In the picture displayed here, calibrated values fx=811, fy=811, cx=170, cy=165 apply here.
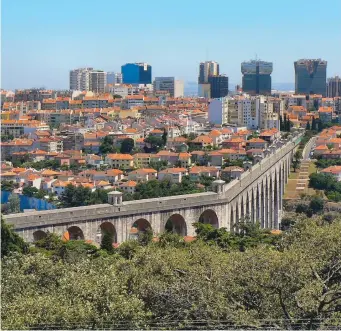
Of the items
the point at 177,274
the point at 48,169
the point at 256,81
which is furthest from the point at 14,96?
the point at 177,274

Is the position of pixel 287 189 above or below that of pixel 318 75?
below

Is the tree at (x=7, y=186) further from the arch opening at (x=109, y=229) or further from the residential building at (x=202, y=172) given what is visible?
the arch opening at (x=109, y=229)

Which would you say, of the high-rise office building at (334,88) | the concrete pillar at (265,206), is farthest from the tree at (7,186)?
the high-rise office building at (334,88)

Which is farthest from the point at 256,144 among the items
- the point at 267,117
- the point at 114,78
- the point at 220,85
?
the point at 114,78

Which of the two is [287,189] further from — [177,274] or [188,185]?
[177,274]

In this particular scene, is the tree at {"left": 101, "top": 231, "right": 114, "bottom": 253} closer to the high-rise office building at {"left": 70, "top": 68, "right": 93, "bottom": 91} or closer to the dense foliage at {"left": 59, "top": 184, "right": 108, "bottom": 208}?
the dense foliage at {"left": 59, "top": 184, "right": 108, "bottom": 208}

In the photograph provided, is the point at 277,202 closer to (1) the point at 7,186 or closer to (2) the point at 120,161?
(2) the point at 120,161

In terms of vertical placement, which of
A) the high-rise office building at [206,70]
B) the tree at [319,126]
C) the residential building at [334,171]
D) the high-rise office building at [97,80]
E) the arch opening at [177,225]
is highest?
the high-rise office building at [206,70]
